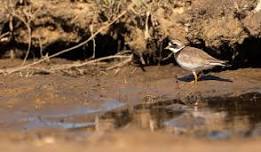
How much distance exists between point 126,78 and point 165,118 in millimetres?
3048

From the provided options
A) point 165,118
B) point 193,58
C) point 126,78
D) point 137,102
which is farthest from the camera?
point 126,78

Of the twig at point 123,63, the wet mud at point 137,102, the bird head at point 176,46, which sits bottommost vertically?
the wet mud at point 137,102

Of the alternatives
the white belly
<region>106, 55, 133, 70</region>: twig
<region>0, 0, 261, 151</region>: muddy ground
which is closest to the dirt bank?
<region>0, 0, 261, 151</region>: muddy ground

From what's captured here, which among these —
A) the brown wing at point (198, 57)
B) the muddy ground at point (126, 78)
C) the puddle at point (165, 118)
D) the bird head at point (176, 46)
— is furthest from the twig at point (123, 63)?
the puddle at point (165, 118)

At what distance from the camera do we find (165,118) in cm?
984

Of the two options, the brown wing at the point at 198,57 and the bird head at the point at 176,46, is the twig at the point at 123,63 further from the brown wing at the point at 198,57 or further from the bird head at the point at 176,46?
the brown wing at the point at 198,57

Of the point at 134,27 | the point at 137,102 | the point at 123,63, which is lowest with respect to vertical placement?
the point at 137,102

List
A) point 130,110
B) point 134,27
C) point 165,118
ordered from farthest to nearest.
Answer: point 134,27 < point 130,110 < point 165,118

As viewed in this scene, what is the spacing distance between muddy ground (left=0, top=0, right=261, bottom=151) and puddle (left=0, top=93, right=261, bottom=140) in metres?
0.01

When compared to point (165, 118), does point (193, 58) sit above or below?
above

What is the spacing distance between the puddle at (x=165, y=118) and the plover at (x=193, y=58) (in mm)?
1037

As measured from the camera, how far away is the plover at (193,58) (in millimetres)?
12086

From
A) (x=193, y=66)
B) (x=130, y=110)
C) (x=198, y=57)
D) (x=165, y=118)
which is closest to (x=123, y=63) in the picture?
(x=193, y=66)

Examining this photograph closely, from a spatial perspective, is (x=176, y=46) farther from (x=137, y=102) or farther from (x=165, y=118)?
(x=165, y=118)
